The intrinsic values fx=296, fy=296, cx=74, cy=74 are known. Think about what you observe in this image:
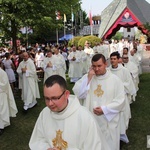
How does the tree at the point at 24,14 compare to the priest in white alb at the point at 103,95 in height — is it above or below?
above

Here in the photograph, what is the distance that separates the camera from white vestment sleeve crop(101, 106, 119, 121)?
444 cm

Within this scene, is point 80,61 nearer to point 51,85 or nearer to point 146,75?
point 146,75

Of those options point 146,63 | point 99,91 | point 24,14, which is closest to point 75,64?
point 24,14

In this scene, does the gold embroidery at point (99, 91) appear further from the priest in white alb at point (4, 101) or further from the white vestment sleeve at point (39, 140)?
the priest in white alb at point (4, 101)

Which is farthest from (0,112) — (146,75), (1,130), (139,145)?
(146,75)

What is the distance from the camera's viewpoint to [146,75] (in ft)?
48.8

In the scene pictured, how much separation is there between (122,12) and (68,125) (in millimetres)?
27559

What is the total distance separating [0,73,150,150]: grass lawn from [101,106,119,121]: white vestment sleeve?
1.52m

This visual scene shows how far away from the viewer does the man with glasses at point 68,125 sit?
110 inches

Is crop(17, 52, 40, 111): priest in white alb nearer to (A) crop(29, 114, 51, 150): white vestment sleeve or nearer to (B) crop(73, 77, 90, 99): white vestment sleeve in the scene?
(B) crop(73, 77, 90, 99): white vestment sleeve

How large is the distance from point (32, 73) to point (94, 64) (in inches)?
198

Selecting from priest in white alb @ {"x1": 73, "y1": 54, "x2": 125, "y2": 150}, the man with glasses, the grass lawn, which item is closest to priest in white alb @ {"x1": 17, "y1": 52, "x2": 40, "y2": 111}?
the grass lawn

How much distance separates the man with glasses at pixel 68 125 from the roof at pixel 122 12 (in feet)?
Result: 88.0

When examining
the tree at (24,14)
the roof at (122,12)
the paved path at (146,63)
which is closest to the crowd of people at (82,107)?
the tree at (24,14)
